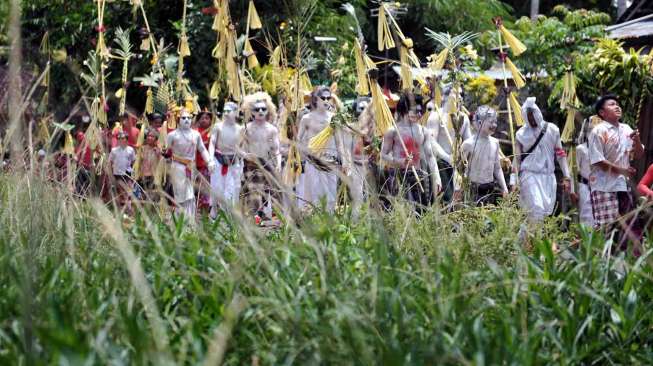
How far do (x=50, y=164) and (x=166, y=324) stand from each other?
2422 mm

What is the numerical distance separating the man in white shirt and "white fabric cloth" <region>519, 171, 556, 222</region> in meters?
0.83

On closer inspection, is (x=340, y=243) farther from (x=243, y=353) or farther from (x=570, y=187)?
(x=570, y=187)

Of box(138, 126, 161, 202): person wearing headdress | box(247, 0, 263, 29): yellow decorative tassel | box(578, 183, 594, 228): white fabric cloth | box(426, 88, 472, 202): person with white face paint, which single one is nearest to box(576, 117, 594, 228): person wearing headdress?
box(578, 183, 594, 228): white fabric cloth

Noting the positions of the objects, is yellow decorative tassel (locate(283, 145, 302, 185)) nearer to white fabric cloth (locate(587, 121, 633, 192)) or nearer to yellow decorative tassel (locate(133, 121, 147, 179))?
yellow decorative tassel (locate(133, 121, 147, 179))

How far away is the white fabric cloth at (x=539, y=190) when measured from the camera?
32.4ft

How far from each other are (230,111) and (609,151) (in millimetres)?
4169

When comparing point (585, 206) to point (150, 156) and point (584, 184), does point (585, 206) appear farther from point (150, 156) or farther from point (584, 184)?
point (150, 156)

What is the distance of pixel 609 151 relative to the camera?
8.99 metres

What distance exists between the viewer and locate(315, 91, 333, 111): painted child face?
11.1 m

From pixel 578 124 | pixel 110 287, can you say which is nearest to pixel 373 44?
pixel 578 124

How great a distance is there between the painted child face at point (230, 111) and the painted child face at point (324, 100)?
732 millimetres

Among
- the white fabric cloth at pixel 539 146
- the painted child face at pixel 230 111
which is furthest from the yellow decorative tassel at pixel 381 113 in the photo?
the painted child face at pixel 230 111

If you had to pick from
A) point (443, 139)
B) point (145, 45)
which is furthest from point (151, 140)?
point (443, 139)

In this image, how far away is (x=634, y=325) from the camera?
3924mm
